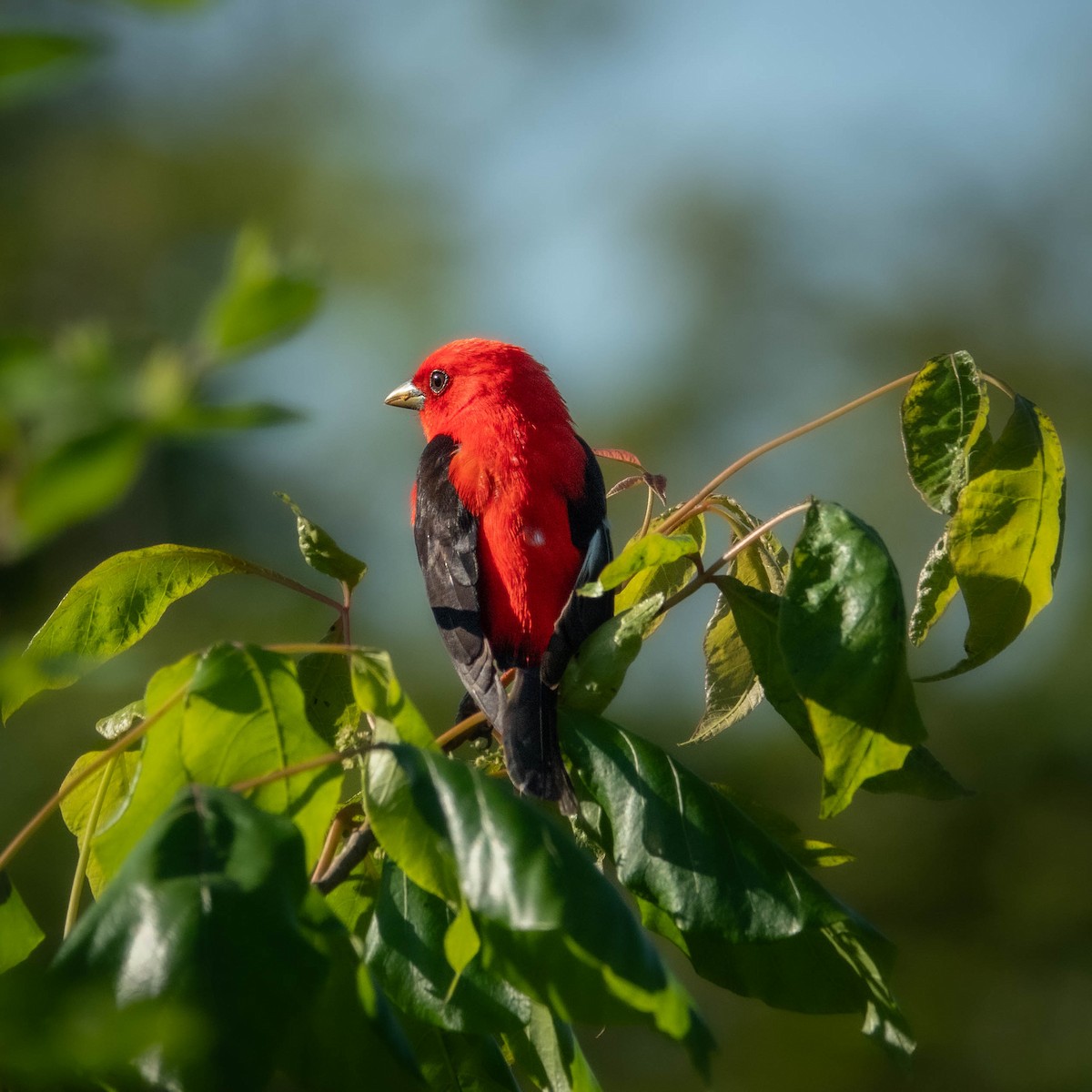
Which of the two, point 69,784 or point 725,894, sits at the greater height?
point 69,784

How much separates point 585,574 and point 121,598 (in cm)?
128

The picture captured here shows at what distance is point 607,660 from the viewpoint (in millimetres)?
2254

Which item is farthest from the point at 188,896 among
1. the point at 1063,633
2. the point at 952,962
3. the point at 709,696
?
the point at 1063,633

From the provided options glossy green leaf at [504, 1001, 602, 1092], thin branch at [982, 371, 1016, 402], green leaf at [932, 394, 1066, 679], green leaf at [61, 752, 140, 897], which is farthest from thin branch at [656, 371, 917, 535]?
green leaf at [61, 752, 140, 897]

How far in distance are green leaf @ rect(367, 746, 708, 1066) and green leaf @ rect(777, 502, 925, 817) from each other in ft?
1.68

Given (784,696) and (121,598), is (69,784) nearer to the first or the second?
(121,598)

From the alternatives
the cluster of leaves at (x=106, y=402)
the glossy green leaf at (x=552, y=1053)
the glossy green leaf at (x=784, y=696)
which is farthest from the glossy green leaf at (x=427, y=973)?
the cluster of leaves at (x=106, y=402)

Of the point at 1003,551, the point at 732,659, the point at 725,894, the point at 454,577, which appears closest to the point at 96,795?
the point at 725,894

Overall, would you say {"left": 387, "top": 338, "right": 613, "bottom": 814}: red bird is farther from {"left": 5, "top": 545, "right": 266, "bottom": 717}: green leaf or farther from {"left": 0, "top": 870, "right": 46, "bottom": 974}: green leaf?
{"left": 0, "top": 870, "right": 46, "bottom": 974}: green leaf

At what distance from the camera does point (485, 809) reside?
1557mm

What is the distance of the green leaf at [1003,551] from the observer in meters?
2.22

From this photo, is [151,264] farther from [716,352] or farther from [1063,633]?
[1063,633]

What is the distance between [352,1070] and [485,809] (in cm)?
36

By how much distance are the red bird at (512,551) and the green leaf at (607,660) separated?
0.46 m
